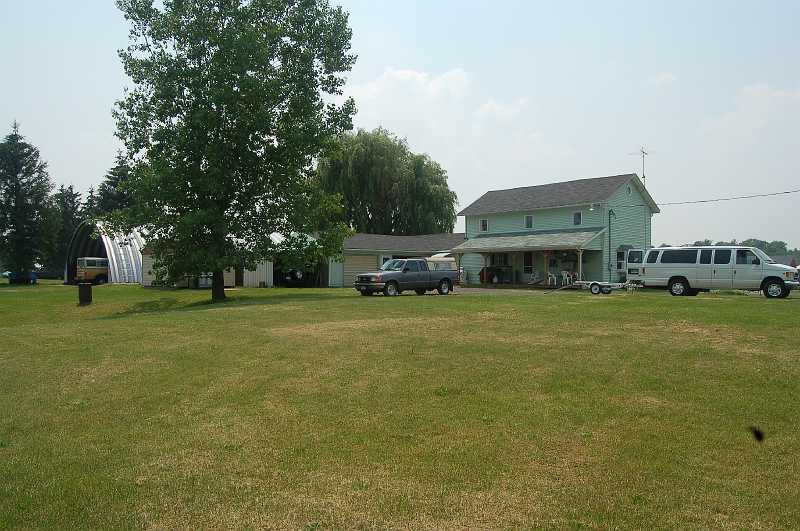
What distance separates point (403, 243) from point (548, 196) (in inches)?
469

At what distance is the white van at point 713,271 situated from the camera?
81.0 feet

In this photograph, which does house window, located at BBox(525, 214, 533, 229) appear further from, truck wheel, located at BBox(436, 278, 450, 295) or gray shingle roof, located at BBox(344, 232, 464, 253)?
truck wheel, located at BBox(436, 278, 450, 295)

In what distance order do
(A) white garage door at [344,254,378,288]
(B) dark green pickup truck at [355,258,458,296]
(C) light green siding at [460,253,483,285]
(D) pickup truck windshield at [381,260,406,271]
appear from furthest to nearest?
(A) white garage door at [344,254,378,288]
(C) light green siding at [460,253,483,285]
(D) pickup truck windshield at [381,260,406,271]
(B) dark green pickup truck at [355,258,458,296]

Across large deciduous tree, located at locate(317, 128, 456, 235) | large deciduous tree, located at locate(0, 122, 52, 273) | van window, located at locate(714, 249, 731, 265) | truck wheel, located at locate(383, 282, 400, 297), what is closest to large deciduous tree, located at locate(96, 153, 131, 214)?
large deciduous tree, located at locate(0, 122, 52, 273)

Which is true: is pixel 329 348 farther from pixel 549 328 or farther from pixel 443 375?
pixel 549 328

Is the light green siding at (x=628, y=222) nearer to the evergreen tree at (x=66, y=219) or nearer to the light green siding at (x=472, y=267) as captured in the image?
the light green siding at (x=472, y=267)

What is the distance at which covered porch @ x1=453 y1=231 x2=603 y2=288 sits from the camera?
39625mm

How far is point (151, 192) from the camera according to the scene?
29.9 metres

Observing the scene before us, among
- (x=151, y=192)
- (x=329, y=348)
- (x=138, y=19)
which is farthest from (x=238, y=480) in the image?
(x=138, y=19)

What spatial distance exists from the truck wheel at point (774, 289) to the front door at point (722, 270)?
121 cm

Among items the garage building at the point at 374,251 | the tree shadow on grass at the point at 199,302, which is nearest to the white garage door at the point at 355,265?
the garage building at the point at 374,251

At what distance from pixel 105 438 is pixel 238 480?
246 cm

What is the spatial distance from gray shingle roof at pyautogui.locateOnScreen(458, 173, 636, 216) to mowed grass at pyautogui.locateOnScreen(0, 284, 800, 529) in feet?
91.7

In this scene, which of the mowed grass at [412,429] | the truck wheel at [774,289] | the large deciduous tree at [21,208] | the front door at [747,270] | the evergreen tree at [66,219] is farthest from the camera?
the evergreen tree at [66,219]
